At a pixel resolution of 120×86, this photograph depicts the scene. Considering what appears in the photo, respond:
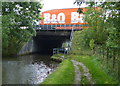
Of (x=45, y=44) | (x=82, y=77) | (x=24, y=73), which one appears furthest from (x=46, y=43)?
(x=82, y=77)

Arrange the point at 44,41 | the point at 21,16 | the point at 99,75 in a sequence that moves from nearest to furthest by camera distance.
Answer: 1. the point at 99,75
2. the point at 21,16
3. the point at 44,41

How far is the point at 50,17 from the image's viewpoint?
127ft

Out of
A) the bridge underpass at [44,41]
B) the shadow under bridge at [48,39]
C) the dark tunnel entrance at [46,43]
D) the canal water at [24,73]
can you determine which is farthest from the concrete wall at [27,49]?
the canal water at [24,73]

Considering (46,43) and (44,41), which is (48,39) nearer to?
(44,41)

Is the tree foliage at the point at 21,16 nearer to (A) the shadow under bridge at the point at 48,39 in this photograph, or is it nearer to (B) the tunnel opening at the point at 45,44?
(A) the shadow under bridge at the point at 48,39

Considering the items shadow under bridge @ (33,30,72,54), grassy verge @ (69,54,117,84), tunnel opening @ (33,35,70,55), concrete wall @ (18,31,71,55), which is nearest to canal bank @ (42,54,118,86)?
grassy verge @ (69,54,117,84)

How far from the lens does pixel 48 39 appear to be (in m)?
44.4

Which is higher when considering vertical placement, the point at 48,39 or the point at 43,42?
the point at 48,39

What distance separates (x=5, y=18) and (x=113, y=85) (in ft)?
48.4

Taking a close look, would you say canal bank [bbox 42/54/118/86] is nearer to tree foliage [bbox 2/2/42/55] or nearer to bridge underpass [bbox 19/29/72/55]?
Result: tree foliage [bbox 2/2/42/55]

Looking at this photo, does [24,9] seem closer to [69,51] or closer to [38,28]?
[69,51]

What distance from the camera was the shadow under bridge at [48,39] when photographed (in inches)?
1431

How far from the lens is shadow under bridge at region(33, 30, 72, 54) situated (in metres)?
36.3

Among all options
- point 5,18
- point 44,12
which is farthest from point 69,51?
point 44,12
